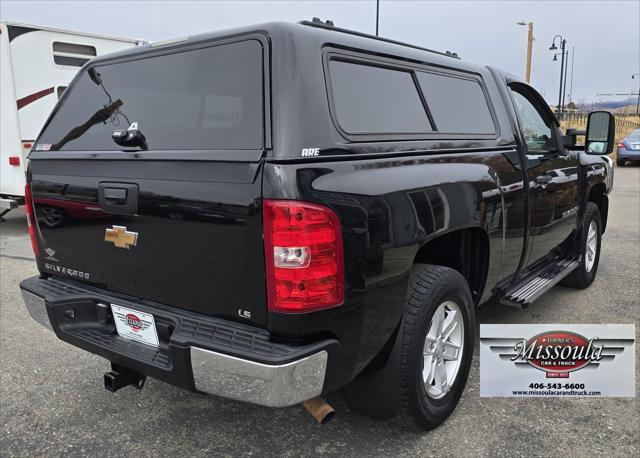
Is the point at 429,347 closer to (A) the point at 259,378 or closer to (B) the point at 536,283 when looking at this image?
(A) the point at 259,378

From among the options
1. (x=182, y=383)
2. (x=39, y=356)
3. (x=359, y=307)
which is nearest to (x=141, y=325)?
(x=182, y=383)

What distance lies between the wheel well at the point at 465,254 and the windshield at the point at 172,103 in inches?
46.7

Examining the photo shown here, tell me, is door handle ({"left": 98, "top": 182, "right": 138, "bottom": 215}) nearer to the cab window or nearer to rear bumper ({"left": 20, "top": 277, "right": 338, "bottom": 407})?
rear bumper ({"left": 20, "top": 277, "right": 338, "bottom": 407})

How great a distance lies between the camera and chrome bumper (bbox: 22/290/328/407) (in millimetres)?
1932

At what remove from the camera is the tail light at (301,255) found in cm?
193

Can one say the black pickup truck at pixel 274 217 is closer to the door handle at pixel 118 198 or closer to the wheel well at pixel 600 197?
the door handle at pixel 118 198

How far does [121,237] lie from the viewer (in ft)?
7.92

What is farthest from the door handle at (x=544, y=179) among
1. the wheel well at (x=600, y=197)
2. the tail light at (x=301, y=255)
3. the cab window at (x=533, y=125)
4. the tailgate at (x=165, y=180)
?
the tailgate at (x=165, y=180)

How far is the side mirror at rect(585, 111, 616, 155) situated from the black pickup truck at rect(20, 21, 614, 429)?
4.78ft

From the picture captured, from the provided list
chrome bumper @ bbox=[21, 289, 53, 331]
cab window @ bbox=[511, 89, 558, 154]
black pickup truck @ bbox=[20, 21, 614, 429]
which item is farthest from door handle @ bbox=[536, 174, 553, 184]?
chrome bumper @ bbox=[21, 289, 53, 331]

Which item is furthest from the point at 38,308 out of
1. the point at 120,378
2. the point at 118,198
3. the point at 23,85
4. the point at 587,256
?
the point at 23,85

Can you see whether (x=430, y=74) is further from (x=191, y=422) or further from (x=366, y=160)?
(x=191, y=422)

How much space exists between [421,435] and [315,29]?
6.52ft

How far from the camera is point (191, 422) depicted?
2859 millimetres
